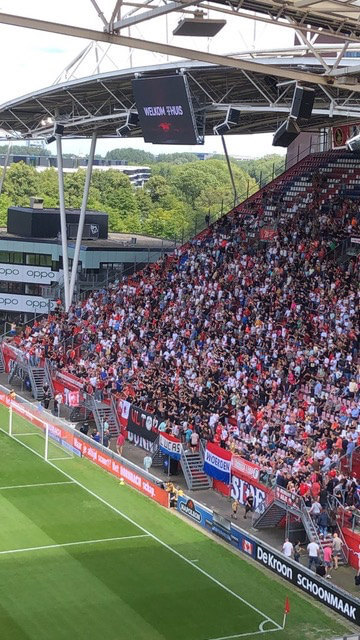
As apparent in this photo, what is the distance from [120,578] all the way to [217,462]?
807 centimetres

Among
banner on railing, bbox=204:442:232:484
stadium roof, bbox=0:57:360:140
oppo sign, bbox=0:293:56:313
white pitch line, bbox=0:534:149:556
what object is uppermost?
stadium roof, bbox=0:57:360:140

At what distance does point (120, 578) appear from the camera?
89.6 ft

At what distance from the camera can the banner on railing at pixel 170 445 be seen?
35875 mm

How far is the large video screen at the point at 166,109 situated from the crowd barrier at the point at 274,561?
54.9 ft

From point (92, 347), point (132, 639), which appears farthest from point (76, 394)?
point (132, 639)

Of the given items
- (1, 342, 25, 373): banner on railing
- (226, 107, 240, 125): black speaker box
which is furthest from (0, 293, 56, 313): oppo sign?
(226, 107, 240, 125): black speaker box

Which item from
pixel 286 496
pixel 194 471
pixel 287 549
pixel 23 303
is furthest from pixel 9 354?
pixel 287 549

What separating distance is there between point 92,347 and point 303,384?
14.5 meters

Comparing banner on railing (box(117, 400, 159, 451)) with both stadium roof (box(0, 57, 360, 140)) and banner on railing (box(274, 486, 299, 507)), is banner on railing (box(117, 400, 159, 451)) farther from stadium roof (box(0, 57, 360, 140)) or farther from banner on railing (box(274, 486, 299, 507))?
stadium roof (box(0, 57, 360, 140))

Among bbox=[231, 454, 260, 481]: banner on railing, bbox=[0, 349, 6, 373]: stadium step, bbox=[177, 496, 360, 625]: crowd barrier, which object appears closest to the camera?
bbox=[177, 496, 360, 625]: crowd barrier

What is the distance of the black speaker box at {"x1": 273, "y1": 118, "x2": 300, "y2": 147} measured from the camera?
120 ft

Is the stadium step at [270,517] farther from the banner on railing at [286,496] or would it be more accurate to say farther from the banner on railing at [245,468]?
the banner on railing at [245,468]

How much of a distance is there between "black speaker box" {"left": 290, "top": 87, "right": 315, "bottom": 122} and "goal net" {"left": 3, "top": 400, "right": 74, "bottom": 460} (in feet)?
46.0

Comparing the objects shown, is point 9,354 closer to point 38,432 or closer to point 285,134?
point 38,432
